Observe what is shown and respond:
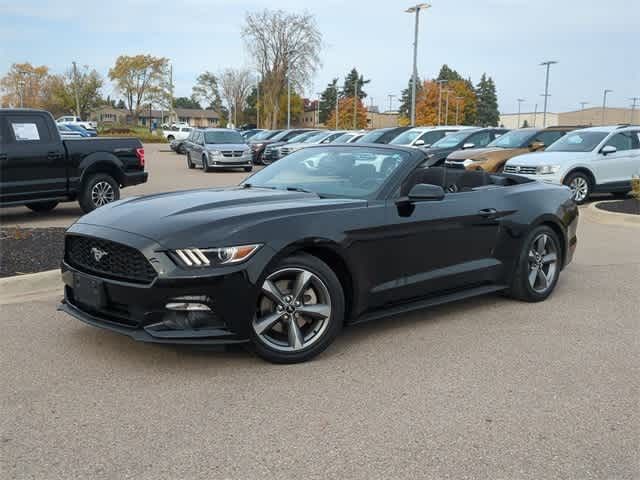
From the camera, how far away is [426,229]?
17.1 feet

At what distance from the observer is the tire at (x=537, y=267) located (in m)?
6.12

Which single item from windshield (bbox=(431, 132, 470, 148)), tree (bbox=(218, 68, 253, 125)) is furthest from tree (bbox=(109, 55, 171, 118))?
windshield (bbox=(431, 132, 470, 148))

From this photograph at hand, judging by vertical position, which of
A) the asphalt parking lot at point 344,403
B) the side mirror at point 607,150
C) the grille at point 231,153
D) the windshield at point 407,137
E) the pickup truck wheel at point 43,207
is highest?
the windshield at point 407,137

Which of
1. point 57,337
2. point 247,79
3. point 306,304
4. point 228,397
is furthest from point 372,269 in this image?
point 247,79

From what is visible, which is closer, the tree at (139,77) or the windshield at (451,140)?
the windshield at (451,140)

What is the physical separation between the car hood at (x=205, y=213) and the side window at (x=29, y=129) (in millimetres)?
6513

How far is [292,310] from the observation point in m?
4.45

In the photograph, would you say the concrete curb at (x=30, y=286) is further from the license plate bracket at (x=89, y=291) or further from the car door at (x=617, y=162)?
the car door at (x=617, y=162)

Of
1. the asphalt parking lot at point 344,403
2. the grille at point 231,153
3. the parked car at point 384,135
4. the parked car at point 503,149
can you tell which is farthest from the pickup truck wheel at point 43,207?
the grille at point 231,153

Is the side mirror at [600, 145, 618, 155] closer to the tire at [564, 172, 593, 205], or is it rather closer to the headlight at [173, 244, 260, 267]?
the tire at [564, 172, 593, 205]

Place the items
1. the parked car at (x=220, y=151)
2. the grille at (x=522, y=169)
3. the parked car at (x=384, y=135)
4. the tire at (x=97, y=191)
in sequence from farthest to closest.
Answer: the parked car at (x=220, y=151) < the parked car at (x=384, y=135) < the grille at (x=522, y=169) < the tire at (x=97, y=191)

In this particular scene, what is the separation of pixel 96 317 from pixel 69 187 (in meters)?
7.62

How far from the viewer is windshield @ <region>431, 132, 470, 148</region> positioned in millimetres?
18312

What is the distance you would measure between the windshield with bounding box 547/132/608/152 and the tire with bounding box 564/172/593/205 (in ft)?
2.49
